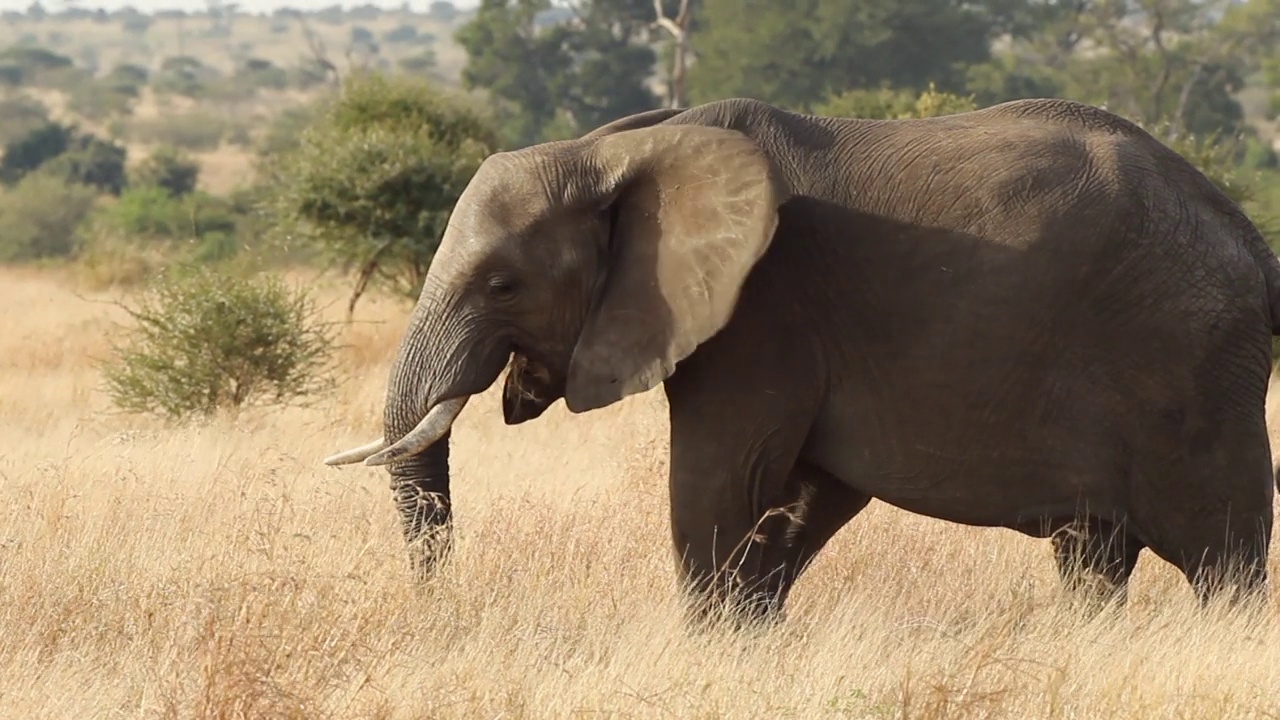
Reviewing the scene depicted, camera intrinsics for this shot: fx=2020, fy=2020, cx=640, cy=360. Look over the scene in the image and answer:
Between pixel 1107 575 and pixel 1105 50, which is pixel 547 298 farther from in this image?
pixel 1105 50

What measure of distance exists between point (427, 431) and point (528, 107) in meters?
45.5

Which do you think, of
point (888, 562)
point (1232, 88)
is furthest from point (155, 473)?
A: point (1232, 88)

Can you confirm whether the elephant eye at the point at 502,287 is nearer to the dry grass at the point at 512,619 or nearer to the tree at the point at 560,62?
the dry grass at the point at 512,619

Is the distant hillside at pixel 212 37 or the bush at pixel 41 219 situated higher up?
the bush at pixel 41 219

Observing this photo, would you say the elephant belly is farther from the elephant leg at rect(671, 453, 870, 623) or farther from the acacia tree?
the acacia tree

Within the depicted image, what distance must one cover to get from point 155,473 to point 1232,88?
43.9 m

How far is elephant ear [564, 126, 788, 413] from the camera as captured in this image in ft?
19.4

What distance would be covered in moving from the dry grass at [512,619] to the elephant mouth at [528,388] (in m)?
0.60

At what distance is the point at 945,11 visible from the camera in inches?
1865

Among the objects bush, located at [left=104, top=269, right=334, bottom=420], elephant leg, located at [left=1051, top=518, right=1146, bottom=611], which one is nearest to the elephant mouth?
elephant leg, located at [left=1051, top=518, right=1146, bottom=611]

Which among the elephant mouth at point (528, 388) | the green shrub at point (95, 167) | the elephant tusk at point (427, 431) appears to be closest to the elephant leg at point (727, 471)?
the elephant mouth at point (528, 388)

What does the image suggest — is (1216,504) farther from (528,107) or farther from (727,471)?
(528,107)

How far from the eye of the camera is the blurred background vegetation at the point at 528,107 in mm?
18969

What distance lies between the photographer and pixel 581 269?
6.11m
